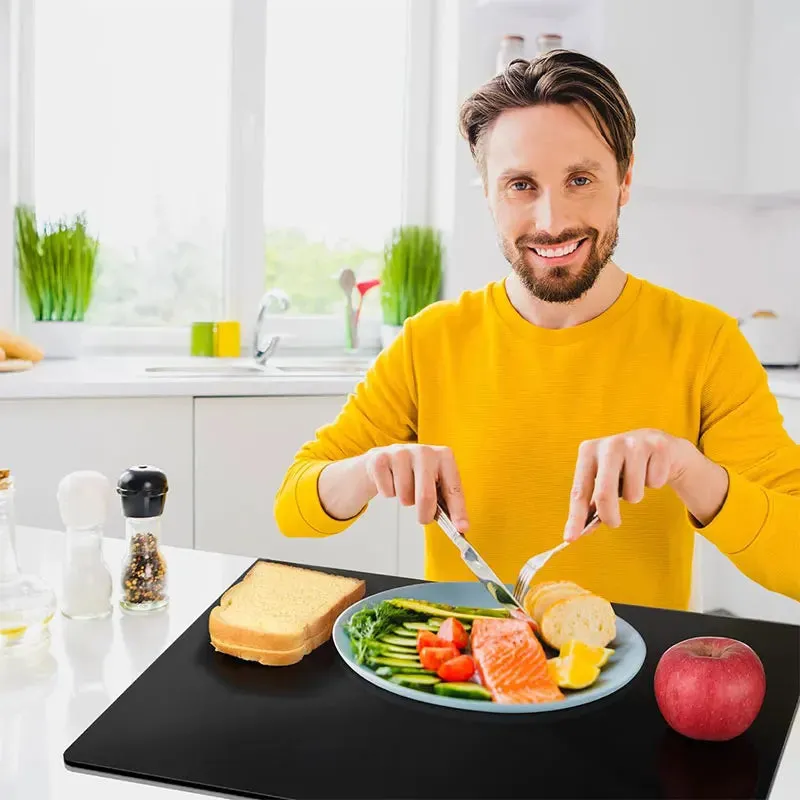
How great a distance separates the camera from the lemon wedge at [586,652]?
926 mm

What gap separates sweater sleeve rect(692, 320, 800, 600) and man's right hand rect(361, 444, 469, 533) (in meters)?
0.31

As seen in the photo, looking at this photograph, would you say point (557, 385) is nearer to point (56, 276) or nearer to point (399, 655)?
point (399, 655)

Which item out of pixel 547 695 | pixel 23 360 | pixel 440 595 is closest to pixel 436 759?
pixel 547 695

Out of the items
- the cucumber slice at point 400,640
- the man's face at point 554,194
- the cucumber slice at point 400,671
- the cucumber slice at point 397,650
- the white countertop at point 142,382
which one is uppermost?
the man's face at point 554,194

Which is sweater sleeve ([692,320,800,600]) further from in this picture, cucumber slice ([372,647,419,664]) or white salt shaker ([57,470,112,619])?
white salt shaker ([57,470,112,619])

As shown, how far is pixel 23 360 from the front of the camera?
2.69 metres

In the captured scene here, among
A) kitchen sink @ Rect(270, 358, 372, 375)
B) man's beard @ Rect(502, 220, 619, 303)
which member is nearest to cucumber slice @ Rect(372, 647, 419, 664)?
man's beard @ Rect(502, 220, 619, 303)

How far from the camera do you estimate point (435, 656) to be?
93 centimetres

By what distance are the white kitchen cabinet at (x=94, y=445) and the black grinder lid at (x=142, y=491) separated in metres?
1.40

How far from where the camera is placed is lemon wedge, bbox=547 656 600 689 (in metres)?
0.90

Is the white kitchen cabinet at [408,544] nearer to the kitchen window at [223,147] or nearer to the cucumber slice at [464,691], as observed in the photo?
the kitchen window at [223,147]

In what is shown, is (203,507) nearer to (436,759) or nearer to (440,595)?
(440,595)

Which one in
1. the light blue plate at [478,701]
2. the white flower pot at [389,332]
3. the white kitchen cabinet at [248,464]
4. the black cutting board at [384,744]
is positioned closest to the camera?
the black cutting board at [384,744]

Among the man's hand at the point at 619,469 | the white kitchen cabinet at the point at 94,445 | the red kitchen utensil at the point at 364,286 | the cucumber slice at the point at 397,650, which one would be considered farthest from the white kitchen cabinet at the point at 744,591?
the cucumber slice at the point at 397,650
